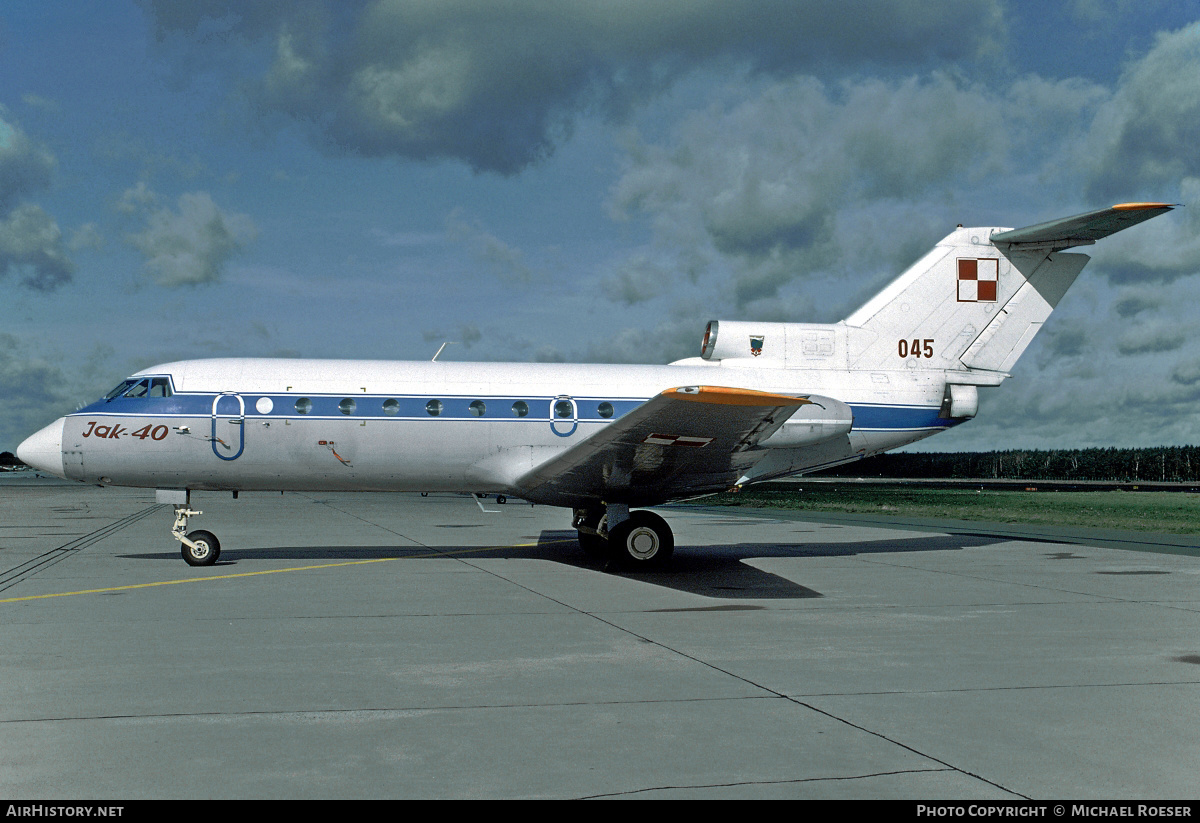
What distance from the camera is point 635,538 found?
15523 millimetres

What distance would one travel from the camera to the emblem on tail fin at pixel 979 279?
1808 cm

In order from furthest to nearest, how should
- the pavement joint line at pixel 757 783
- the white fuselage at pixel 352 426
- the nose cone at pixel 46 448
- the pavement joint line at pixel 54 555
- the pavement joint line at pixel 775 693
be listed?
the white fuselage at pixel 352 426
the nose cone at pixel 46 448
the pavement joint line at pixel 54 555
the pavement joint line at pixel 775 693
the pavement joint line at pixel 757 783

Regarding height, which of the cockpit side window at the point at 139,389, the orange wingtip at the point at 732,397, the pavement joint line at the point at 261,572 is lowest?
the pavement joint line at the point at 261,572

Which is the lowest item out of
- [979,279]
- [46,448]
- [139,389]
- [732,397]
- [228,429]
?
[46,448]

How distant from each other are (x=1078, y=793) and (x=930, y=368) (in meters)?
14.0

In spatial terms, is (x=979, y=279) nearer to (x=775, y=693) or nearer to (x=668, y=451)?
(x=668, y=451)

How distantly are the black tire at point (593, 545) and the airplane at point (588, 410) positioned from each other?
5cm

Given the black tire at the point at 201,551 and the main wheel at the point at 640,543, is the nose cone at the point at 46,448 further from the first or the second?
the main wheel at the point at 640,543

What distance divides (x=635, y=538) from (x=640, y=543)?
0.12m

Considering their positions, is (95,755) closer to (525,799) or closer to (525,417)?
(525,799)

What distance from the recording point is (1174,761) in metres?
5.33

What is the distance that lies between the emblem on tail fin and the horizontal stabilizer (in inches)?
17.5

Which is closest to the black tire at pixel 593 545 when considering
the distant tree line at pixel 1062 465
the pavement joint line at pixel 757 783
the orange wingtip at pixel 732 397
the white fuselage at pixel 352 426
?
the white fuselage at pixel 352 426

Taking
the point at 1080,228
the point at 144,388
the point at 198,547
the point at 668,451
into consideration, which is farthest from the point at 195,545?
the point at 1080,228
